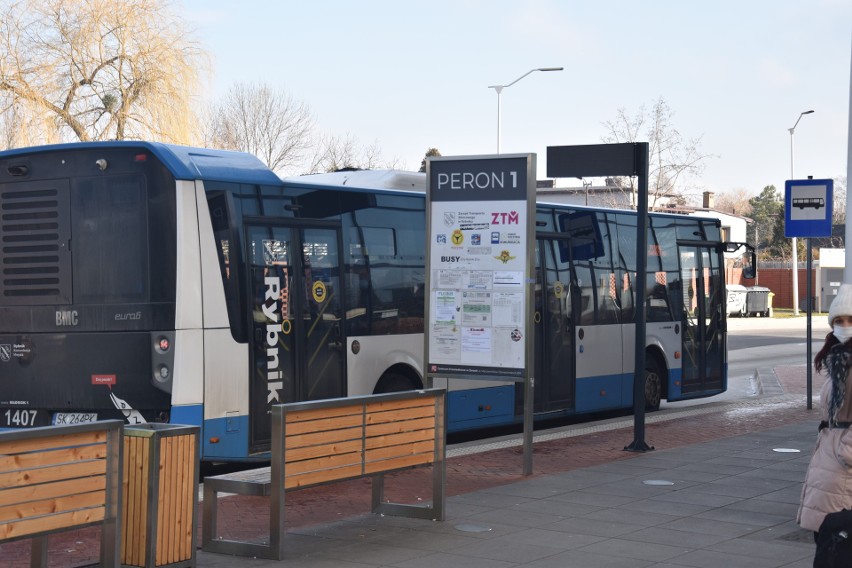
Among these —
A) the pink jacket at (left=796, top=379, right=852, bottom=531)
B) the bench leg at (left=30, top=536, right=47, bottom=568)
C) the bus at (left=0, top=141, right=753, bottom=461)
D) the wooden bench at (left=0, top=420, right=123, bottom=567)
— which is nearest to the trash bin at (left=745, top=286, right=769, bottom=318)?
the bus at (left=0, top=141, right=753, bottom=461)

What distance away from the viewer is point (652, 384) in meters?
17.3

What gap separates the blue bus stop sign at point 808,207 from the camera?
15922mm

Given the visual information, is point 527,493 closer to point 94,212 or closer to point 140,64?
point 94,212

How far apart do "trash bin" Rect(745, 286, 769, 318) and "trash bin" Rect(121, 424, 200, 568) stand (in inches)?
2165

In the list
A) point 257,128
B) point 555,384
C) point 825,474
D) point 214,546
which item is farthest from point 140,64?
point 825,474

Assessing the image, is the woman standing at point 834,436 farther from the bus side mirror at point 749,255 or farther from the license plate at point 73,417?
the bus side mirror at point 749,255

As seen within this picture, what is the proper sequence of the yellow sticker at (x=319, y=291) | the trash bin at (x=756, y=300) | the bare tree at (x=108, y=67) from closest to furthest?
the yellow sticker at (x=319, y=291) < the bare tree at (x=108, y=67) < the trash bin at (x=756, y=300)

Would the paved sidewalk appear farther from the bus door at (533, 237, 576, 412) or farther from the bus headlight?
the bus headlight

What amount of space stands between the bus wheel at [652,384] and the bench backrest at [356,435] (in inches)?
337

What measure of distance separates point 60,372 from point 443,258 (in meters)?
3.63

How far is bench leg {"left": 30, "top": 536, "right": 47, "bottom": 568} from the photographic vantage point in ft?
22.5

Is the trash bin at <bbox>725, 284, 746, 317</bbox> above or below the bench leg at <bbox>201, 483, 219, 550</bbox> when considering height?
above

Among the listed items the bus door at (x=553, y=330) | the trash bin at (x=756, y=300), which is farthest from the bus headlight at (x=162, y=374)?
the trash bin at (x=756, y=300)

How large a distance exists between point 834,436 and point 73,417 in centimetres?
691
